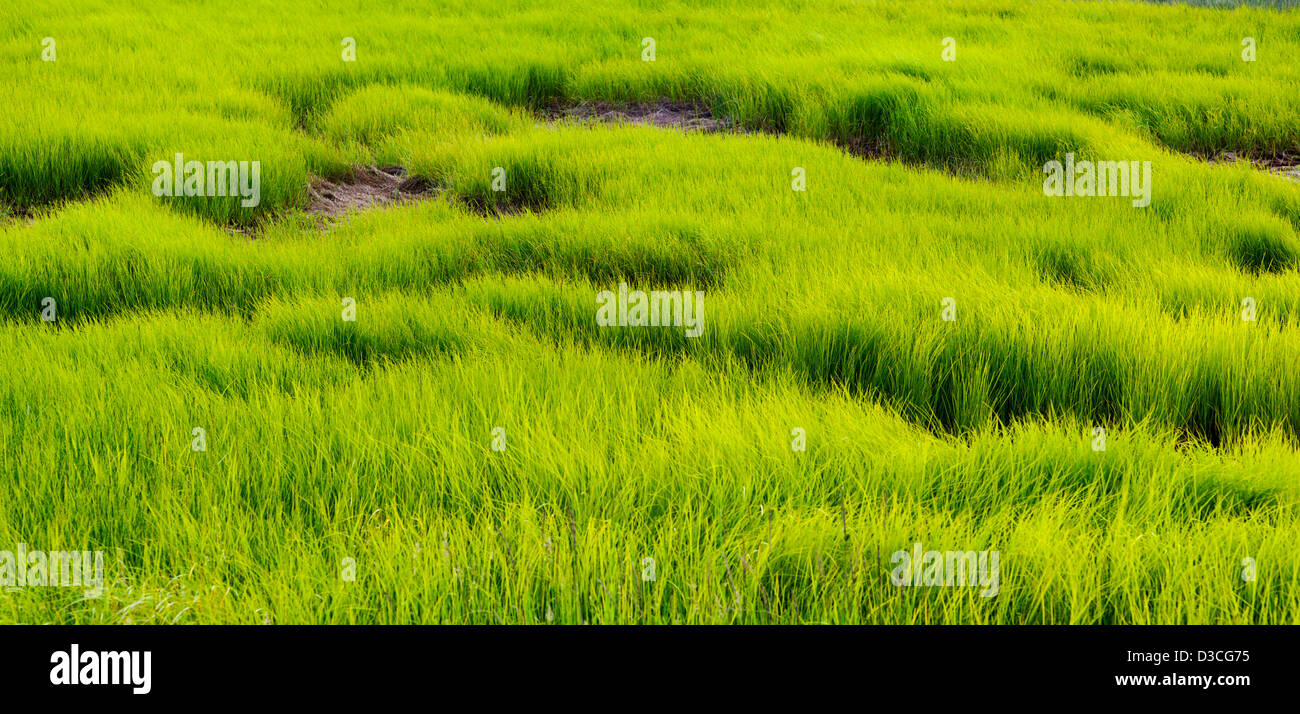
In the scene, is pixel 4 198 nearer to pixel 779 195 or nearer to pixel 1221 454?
pixel 779 195

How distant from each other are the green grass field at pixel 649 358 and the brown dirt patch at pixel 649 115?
27 cm

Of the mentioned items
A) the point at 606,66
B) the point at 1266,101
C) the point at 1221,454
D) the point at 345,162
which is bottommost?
the point at 1221,454

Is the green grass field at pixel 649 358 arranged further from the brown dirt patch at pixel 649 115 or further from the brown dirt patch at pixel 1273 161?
the brown dirt patch at pixel 649 115

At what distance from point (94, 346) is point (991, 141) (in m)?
6.50

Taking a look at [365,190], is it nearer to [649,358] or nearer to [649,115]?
[649,115]

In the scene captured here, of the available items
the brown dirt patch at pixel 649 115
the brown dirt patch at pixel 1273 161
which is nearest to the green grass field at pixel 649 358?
the brown dirt patch at pixel 1273 161

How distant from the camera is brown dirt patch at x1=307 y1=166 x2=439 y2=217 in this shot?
20.7ft

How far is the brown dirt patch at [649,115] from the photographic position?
822 cm

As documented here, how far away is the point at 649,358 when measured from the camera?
354 cm

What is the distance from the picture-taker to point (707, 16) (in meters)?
11.7

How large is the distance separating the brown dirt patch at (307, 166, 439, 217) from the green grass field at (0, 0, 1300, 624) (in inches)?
5.2

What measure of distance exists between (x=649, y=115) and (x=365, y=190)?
3.08 metres

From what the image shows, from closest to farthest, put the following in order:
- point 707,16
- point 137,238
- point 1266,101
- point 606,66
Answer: point 137,238, point 1266,101, point 606,66, point 707,16
